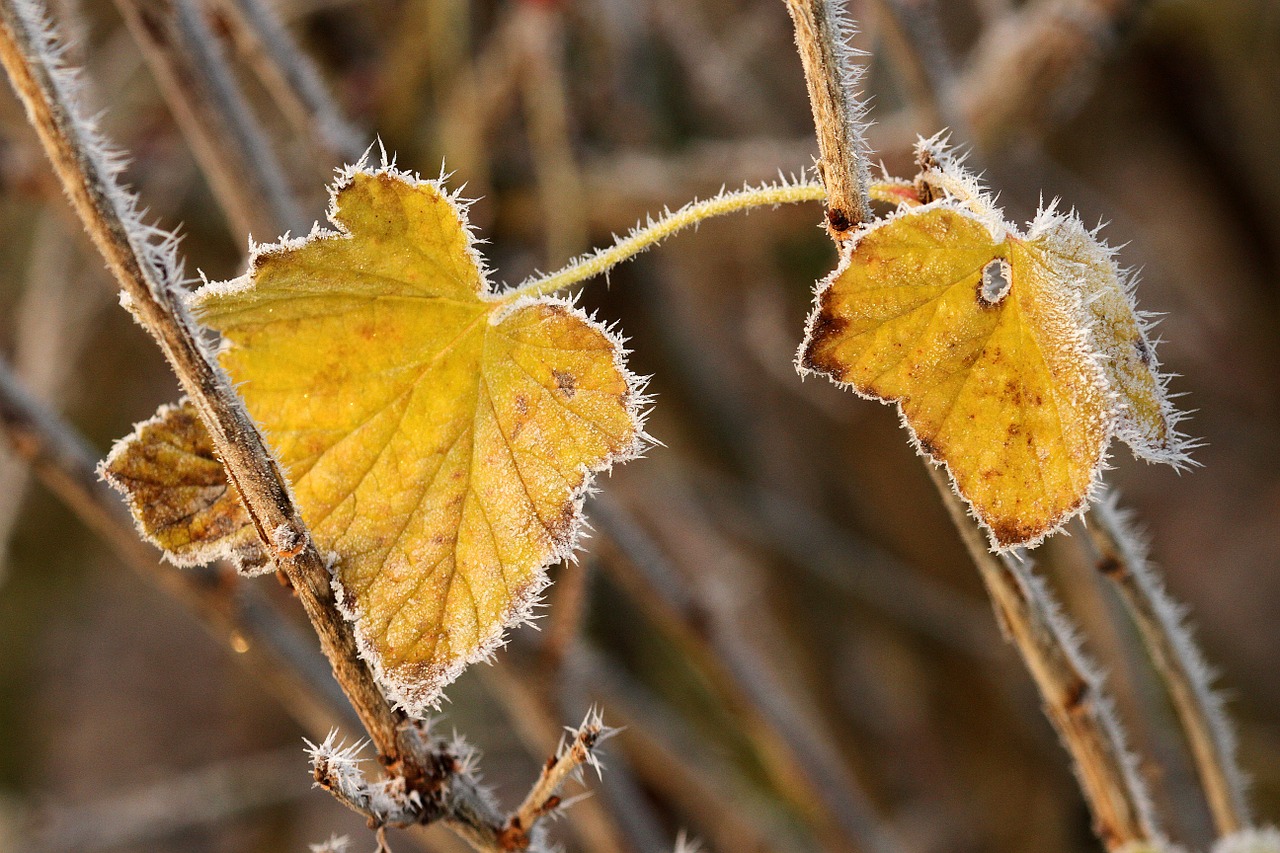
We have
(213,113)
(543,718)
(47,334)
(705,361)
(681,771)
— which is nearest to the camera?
(213,113)

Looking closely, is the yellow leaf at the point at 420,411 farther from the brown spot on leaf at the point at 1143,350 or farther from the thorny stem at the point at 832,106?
the brown spot on leaf at the point at 1143,350

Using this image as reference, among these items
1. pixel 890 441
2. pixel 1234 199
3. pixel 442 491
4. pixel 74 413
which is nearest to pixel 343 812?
pixel 74 413

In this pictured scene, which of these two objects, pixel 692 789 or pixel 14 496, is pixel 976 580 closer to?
pixel 692 789

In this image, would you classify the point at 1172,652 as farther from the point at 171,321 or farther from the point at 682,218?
the point at 171,321

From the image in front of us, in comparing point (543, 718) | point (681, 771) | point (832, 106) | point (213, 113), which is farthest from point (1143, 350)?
point (681, 771)

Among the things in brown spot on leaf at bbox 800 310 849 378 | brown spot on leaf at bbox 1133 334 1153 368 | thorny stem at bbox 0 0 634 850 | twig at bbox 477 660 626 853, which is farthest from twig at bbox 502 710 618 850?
twig at bbox 477 660 626 853

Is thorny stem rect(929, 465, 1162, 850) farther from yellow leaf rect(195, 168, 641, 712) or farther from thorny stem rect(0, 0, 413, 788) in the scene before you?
thorny stem rect(0, 0, 413, 788)
